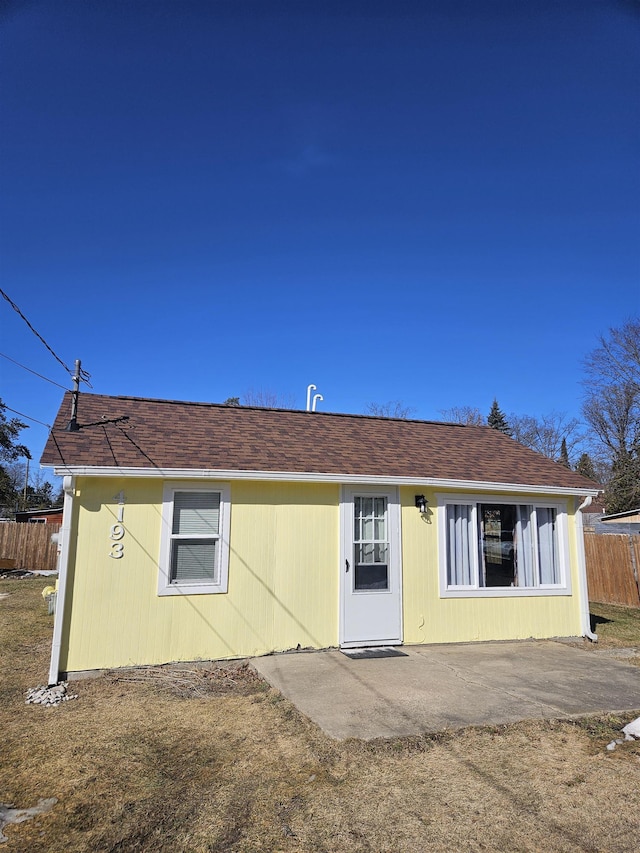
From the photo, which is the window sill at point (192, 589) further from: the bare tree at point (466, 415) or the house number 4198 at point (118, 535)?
the bare tree at point (466, 415)

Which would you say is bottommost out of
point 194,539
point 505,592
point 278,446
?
point 505,592

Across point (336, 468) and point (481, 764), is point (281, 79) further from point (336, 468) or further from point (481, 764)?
point (481, 764)

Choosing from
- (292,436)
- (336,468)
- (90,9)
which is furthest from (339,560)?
(90,9)

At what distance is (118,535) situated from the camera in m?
6.70

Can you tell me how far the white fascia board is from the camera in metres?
6.57

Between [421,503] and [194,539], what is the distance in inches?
137

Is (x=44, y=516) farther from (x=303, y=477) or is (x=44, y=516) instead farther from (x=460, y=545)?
(x=460, y=545)

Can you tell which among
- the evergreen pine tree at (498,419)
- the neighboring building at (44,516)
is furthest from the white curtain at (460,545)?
the evergreen pine tree at (498,419)

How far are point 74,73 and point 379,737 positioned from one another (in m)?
8.92

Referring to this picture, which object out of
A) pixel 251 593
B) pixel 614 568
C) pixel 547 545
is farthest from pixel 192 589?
pixel 614 568

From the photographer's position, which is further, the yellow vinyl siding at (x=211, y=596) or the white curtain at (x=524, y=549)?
the white curtain at (x=524, y=549)

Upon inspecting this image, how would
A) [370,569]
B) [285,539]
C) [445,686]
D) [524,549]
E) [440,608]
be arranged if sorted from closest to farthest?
1. [445,686]
2. [285,539]
3. [370,569]
4. [440,608]
5. [524,549]

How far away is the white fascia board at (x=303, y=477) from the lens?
6568mm

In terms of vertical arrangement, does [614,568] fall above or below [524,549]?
below
